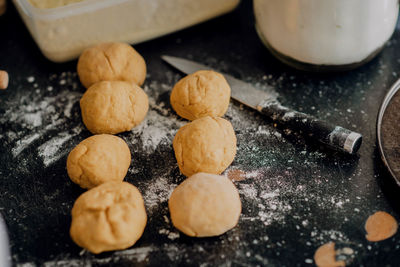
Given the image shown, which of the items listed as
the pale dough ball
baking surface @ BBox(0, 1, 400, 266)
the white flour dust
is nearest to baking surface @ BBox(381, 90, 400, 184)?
baking surface @ BBox(0, 1, 400, 266)

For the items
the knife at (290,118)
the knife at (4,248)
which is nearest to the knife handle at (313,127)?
the knife at (290,118)

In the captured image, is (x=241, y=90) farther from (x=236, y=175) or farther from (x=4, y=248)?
(x=4, y=248)

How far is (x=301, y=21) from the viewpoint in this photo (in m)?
1.10

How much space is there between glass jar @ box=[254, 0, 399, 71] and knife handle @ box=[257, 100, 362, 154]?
0.19 m

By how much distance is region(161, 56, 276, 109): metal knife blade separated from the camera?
120 cm

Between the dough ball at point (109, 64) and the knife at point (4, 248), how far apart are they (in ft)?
1.59

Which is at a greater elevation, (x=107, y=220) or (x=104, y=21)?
(x=104, y=21)

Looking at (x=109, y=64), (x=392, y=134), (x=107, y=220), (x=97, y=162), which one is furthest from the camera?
(x=109, y=64)

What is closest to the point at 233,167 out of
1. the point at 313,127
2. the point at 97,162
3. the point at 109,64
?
the point at 313,127

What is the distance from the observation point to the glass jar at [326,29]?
1064mm

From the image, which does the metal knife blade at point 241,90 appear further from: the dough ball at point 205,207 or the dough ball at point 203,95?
the dough ball at point 205,207

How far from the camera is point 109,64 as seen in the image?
1.20 metres

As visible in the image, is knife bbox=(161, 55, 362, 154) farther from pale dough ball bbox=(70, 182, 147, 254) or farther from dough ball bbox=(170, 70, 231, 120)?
pale dough ball bbox=(70, 182, 147, 254)

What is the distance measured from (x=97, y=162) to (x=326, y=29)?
28.1 inches
